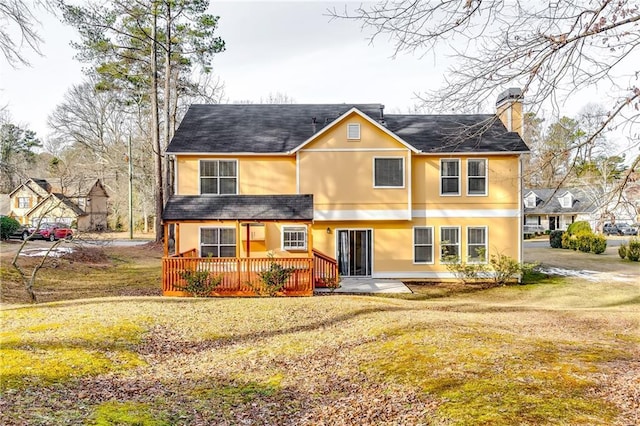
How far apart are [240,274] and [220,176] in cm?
555

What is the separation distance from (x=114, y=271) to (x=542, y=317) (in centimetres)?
1867

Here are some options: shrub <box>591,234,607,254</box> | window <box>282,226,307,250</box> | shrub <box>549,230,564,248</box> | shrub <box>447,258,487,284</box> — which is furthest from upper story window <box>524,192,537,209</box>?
window <box>282,226,307,250</box>

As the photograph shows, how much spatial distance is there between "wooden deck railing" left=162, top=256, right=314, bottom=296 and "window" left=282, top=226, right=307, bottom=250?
12.2ft

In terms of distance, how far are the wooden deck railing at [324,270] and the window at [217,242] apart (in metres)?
3.87

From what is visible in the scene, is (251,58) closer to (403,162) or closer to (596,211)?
(403,162)

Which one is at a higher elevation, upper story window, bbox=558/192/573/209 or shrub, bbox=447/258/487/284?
upper story window, bbox=558/192/573/209

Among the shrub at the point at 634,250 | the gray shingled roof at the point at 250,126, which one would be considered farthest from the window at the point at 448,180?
the shrub at the point at 634,250

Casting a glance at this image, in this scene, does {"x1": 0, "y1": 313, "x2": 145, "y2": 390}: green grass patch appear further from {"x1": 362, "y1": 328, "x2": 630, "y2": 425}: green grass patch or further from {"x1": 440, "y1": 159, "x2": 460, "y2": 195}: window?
{"x1": 440, "y1": 159, "x2": 460, "y2": 195}: window

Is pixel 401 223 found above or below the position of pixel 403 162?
below

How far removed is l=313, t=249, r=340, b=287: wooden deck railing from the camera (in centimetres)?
1611

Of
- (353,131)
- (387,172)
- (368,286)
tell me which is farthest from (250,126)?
(368,286)

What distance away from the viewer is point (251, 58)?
1293 centimetres

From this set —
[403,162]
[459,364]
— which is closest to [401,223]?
[403,162]

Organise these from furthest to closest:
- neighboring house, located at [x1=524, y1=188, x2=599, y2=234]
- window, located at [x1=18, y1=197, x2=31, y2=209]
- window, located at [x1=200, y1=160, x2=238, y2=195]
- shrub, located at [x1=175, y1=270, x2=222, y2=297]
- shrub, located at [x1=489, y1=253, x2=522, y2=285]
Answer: neighboring house, located at [x1=524, y1=188, x2=599, y2=234] → window, located at [x1=18, y1=197, x2=31, y2=209] → window, located at [x1=200, y1=160, x2=238, y2=195] → shrub, located at [x1=489, y1=253, x2=522, y2=285] → shrub, located at [x1=175, y1=270, x2=222, y2=297]
